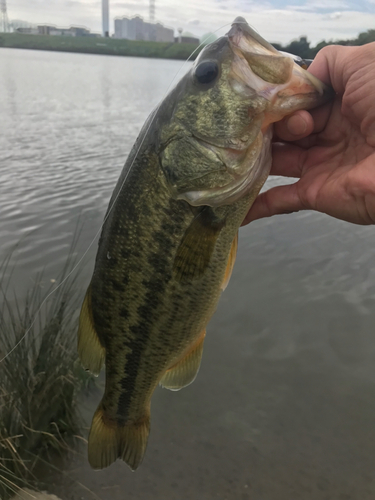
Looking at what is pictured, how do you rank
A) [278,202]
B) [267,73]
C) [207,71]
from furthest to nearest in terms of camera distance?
[278,202], [207,71], [267,73]

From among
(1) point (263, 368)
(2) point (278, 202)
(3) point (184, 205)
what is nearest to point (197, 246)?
(3) point (184, 205)

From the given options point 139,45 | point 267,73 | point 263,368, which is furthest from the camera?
point 139,45

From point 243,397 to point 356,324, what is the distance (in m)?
2.13

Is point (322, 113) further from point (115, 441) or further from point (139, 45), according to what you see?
point (139, 45)

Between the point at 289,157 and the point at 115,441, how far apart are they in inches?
83.2

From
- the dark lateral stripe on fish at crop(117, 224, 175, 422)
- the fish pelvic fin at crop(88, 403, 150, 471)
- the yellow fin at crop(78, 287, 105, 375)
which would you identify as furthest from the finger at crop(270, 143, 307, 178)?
the fish pelvic fin at crop(88, 403, 150, 471)

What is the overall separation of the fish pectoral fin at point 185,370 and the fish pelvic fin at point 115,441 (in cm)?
31

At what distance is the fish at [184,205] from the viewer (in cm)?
188

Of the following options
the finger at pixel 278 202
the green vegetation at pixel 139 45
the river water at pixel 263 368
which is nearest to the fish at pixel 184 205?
the green vegetation at pixel 139 45

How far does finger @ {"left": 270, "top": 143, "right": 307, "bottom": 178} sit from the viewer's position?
2600 millimetres

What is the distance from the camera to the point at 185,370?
2.56 m

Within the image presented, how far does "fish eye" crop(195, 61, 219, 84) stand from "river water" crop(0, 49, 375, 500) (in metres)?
3.35

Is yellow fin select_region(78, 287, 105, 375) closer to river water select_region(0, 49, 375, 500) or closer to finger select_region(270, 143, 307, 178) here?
finger select_region(270, 143, 307, 178)

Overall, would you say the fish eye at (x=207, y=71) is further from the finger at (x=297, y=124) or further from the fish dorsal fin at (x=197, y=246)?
the fish dorsal fin at (x=197, y=246)
